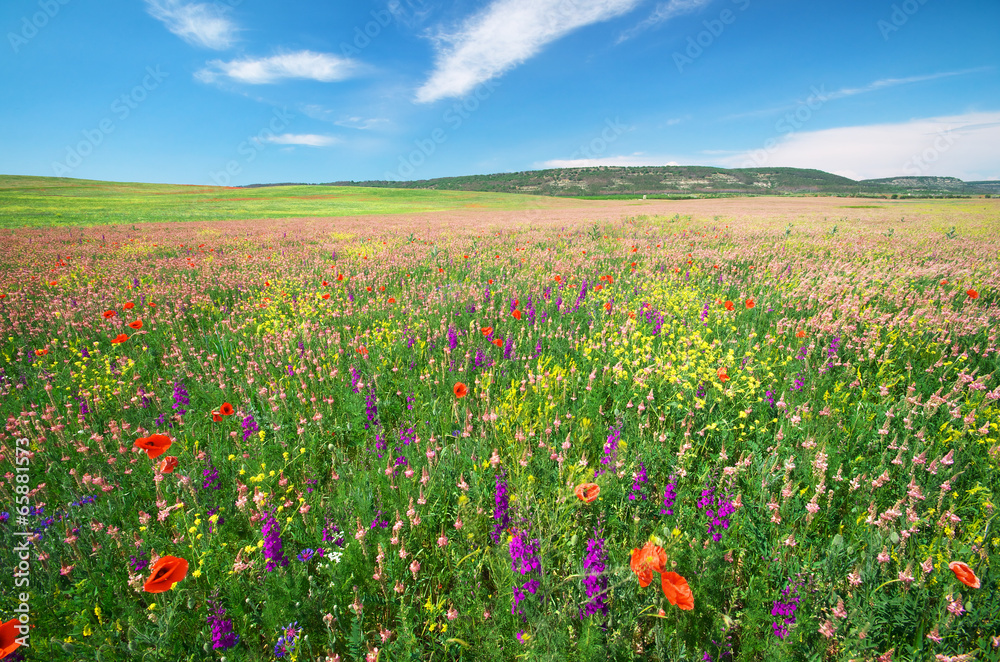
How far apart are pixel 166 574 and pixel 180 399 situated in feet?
8.37

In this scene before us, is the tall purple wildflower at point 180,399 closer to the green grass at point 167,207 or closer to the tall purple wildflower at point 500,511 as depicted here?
the tall purple wildflower at point 500,511

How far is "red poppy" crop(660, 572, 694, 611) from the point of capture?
140 centimetres

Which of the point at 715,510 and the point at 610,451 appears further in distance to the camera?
the point at 610,451

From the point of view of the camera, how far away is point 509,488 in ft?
8.00

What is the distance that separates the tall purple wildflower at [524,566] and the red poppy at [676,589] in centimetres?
57

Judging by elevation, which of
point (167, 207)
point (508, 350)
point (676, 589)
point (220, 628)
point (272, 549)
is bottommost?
point (220, 628)

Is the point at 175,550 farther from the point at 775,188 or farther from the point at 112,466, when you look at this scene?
the point at 775,188

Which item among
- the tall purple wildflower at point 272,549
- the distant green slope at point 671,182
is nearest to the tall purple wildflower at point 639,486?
the tall purple wildflower at point 272,549

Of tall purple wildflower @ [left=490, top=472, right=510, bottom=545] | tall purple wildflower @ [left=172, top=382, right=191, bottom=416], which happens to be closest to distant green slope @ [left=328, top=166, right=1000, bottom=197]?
tall purple wildflower @ [left=172, top=382, right=191, bottom=416]

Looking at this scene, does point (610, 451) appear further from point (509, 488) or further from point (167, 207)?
point (167, 207)

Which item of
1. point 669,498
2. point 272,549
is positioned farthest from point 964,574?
point 272,549

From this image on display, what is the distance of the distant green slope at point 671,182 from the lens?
125 meters

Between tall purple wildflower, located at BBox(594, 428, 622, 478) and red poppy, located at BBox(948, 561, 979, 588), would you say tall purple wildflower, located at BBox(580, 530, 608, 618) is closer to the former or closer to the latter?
tall purple wildflower, located at BBox(594, 428, 622, 478)

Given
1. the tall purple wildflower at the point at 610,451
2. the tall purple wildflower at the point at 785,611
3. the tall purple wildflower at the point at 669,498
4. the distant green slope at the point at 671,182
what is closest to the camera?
the tall purple wildflower at the point at 785,611
